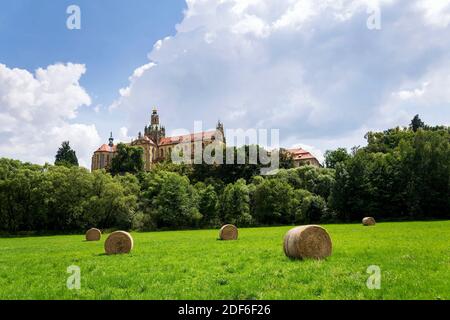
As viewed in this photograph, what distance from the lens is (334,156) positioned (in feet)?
385

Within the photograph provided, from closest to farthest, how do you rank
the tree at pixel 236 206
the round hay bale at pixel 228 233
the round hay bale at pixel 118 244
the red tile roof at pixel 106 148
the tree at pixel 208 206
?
the round hay bale at pixel 118 244, the round hay bale at pixel 228 233, the tree at pixel 236 206, the tree at pixel 208 206, the red tile roof at pixel 106 148

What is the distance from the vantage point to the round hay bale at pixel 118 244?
2106 centimetres

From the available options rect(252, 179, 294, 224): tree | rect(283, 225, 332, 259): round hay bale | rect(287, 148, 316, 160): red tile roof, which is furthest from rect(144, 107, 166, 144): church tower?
rect(283, 225, 332, 259): round hay bale

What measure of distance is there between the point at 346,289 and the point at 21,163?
8456 centimetres

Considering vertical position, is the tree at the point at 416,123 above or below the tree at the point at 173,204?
above

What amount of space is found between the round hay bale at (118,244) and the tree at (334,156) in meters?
99.2

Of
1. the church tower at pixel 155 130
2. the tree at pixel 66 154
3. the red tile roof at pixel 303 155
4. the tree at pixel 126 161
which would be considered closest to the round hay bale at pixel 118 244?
the tree at pixel 126 161

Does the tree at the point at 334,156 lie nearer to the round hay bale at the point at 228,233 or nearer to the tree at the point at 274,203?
Result: the tree at the point at 274,203

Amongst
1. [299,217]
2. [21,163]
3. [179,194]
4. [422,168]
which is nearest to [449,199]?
[422,168]

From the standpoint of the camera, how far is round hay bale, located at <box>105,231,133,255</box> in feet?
69.1

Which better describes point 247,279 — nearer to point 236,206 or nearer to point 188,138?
point 236,206

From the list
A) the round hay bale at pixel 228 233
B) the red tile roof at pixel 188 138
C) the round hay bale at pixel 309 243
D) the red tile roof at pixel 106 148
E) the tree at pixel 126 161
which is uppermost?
the red tile roof at pixel 188 138

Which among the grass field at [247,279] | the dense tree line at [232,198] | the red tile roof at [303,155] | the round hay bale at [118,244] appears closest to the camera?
the grass field at [247,279]

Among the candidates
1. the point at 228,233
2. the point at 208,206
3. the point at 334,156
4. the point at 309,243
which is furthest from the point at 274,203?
the point at 309,243
